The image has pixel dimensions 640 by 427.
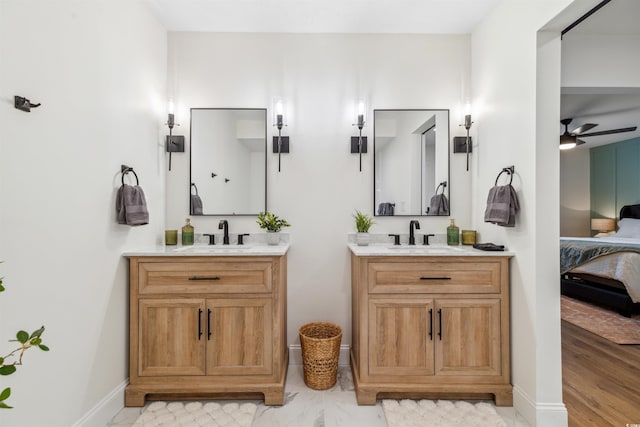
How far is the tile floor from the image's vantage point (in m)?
1.69

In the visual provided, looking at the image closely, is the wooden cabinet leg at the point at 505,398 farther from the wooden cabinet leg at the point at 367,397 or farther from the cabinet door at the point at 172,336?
the cabinet door at the point at 172,336

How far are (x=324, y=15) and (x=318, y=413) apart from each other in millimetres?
2638

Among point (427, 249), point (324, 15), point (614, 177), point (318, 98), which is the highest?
point (324, 15)

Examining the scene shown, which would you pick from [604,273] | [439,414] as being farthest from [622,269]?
[439,414]

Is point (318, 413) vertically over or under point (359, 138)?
under

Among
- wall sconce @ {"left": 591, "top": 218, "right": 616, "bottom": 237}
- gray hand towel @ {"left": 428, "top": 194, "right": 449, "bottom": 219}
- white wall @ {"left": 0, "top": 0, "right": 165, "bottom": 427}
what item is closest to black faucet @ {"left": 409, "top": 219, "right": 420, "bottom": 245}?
gray hand towel @ {"left": 428, "top": 194, "right": 449, "bottom": 219}

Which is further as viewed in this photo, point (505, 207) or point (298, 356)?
point (298, 356)

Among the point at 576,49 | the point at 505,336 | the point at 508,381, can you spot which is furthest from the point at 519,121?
the point at 508,381

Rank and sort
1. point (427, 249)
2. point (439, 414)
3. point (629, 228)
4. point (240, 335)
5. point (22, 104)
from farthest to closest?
point (629, 228) → point (427, 249) → point (240, 335) → point (439, 414) → point (22, 104)

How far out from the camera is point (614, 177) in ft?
17.4

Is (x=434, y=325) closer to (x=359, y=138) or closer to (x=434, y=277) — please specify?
(x=434, y=277)

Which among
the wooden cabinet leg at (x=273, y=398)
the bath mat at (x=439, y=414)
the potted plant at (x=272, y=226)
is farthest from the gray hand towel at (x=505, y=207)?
the wooden cabinet leg at (x=273, y=398)

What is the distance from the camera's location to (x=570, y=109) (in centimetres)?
381

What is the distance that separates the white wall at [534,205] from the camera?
1.65 meters
